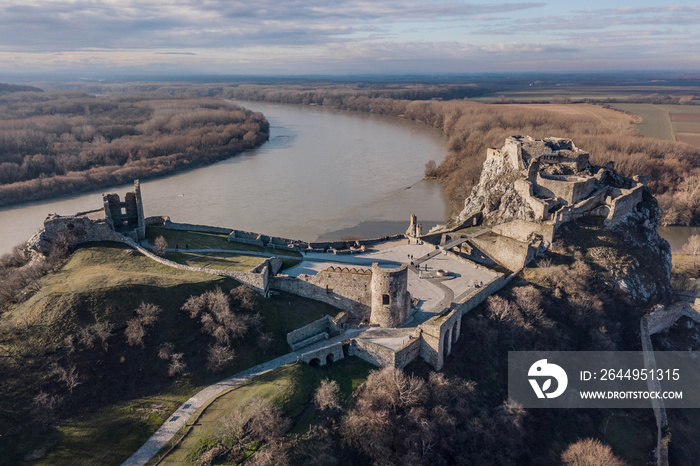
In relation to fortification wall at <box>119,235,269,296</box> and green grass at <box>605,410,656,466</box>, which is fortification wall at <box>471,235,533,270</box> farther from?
fortification wall at <box>119,235,269,296</box>

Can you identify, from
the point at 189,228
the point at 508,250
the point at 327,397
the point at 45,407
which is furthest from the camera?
the point at 189,228

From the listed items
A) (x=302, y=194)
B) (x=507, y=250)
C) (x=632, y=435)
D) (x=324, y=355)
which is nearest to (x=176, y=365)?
(x=324, y=355)

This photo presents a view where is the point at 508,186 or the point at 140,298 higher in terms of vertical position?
the point at 508,186

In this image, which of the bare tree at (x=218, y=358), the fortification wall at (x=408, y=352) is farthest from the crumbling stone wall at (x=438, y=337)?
the bare tree at (x=218, y=358)

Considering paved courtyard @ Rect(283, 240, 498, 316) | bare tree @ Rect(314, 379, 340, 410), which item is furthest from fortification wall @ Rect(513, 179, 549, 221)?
bare tree @ Rect(314, 379, 340, 410)

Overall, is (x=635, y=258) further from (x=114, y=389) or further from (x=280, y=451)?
(x=114, y=389)

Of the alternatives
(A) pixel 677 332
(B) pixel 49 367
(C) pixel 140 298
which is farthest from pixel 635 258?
(B) pixel 49 367

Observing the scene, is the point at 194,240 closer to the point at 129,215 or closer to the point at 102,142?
the point at 129,215
